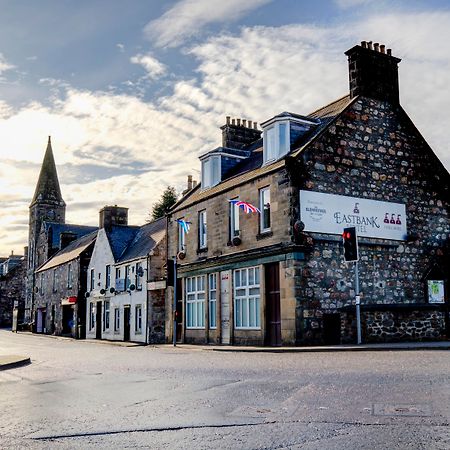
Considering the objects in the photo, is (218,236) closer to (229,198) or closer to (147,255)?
(229,198)

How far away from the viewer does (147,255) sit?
35750 millimetres

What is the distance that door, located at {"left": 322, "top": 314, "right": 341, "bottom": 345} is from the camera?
22578 mm

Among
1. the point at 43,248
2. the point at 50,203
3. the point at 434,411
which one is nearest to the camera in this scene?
the point at 434,411

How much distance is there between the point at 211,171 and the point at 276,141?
5.83 m

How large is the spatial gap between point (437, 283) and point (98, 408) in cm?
Answer: 2156

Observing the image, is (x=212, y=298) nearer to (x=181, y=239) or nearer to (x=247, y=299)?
(x=247, y=299)

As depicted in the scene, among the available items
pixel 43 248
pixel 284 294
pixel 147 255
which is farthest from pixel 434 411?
pixel 43 248

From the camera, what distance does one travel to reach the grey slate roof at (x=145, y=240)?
37125mm

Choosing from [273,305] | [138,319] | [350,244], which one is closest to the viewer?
[350,244]

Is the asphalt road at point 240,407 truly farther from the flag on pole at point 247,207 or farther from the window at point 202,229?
the window at point 202,229

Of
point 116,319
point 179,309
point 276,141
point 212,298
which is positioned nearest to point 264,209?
point 276,141

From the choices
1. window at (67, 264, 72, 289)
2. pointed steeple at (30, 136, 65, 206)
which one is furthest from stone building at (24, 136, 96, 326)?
window at (67, 264, 72, 289)

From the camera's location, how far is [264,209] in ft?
84.0

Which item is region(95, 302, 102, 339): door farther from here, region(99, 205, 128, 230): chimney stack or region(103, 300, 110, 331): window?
region(99, 205, 128, 230): chimney stack
